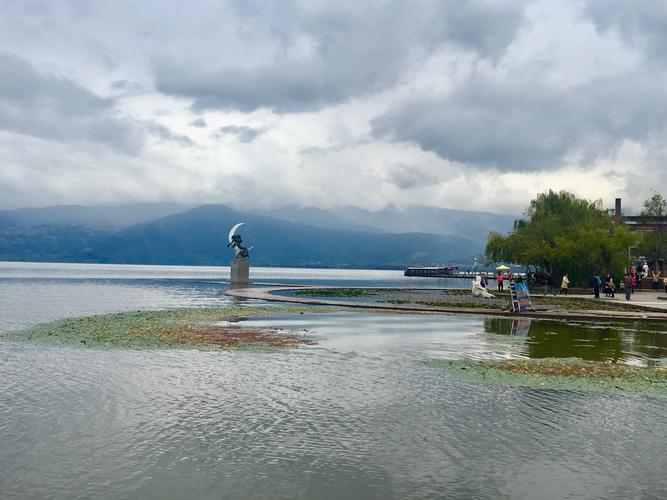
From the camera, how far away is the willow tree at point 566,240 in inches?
2913

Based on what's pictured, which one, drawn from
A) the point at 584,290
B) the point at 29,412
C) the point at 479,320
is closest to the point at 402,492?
the point at 29,412

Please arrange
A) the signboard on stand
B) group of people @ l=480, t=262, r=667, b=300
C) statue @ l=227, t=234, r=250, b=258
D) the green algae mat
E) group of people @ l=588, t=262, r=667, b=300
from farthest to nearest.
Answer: statue @ l=227, t=234, r=250, b=258 < group of people @ l=480, t=262, r=667, b=300 < group of people @ l=588, t=262, r=667, b=300 < the signboard on stand < the green algae mat

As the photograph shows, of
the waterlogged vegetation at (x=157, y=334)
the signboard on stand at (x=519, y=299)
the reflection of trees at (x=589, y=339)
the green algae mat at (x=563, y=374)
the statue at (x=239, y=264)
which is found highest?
the statue at (x=239, y=264)

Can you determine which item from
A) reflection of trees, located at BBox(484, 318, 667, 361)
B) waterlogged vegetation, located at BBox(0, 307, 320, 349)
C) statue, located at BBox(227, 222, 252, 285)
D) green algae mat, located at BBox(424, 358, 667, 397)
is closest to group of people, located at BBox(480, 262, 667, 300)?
reflection of trees, located at BBox(484, 318, 667, 361)

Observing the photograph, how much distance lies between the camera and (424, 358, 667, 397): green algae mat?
1764cm

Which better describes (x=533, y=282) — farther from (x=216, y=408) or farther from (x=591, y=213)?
(x=216, y=408)

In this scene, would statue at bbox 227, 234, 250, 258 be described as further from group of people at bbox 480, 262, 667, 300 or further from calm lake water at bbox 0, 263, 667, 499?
calm lake water at bbox 0, 263, 667, 499

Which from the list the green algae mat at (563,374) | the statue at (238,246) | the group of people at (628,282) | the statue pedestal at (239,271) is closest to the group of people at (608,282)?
the group of people at (628,282)

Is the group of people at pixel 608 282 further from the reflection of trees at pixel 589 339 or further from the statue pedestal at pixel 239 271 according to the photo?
the statue pedestal at pixel 239 271

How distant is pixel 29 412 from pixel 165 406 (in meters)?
2.82

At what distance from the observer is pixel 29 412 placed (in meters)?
13.6

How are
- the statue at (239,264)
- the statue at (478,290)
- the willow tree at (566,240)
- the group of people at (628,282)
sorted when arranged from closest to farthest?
1. the group of people at (628,282)
2. the statue at (478,290)
3. the willow tree at (566,240)
4. the statue at (239,264)

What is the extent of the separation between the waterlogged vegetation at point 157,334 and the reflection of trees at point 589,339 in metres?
10.1

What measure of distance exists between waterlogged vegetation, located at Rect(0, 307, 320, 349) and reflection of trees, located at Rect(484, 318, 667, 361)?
10074mm
